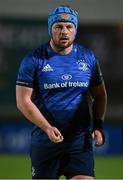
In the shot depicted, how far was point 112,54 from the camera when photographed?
Result: 11.0 meters

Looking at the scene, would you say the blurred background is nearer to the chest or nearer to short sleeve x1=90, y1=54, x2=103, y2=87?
short sleeve x1=90, y1=54, x2=103, y2=87

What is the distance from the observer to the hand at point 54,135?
413cm

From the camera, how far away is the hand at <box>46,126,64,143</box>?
4.13m

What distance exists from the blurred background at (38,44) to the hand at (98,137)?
490cm

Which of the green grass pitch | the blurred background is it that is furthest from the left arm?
the blurred background

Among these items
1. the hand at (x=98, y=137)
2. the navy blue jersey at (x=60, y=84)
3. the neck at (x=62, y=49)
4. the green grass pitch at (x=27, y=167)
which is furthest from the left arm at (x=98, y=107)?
the green grass pitch at (x=27, y=167)

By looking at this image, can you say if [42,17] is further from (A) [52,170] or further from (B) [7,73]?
(A) [52,170]

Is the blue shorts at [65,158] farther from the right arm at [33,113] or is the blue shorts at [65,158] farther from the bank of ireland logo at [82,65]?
the bank of ireland logo at [82,65]

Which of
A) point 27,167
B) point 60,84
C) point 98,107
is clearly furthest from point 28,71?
point 27,167

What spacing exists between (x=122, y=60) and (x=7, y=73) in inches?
82.9

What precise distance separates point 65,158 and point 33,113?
1.32ft

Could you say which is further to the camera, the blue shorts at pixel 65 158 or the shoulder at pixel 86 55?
the shoulder at pixel 86 55

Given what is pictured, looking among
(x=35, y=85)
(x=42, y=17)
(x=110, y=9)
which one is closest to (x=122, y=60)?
(x=110, y=9)

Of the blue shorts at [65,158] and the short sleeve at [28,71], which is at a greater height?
the short sleeve at [28,71]
